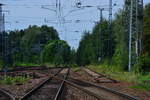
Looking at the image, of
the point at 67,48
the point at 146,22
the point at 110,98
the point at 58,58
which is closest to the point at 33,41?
the point at 67,48

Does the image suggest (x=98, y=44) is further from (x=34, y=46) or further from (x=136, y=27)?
(x=34, y=46)

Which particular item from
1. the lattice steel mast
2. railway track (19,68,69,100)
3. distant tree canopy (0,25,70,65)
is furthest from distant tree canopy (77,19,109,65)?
railway track (19,68,69,100)

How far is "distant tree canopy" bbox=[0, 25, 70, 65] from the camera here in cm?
7993

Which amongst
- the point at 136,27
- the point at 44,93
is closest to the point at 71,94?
the point at 44,93

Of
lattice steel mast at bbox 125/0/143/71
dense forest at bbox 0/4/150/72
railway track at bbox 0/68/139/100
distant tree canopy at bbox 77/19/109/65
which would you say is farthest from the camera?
distant tree canopy at bbox 77/19/109/65

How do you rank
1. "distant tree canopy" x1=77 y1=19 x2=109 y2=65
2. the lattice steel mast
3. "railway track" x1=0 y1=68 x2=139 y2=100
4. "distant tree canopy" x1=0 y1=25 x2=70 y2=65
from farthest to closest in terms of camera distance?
"distant tree canopy" x1=0 y1=25 x2=70 y2=65 → "distant tree canopy" x1=77 y1=19 x2=109 y2=65 → the lattice steel mast → "railway track" x1=0 y1=68 x2=139 y2=100

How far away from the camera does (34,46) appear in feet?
336

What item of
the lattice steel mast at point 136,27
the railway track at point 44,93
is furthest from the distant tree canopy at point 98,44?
the railway track at point 44,93

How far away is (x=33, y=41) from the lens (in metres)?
110

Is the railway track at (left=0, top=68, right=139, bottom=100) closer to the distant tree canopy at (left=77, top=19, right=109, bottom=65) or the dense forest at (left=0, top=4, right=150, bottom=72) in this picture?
the dense forest at (left=0, top=4, right=150, bottom=72)

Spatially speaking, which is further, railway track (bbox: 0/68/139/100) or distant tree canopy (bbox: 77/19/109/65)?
distant tree canopy (bbox: 77/19/109/65)

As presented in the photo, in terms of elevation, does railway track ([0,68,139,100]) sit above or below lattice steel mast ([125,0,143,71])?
below

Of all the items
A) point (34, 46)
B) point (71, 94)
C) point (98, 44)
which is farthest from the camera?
point (34, 46)

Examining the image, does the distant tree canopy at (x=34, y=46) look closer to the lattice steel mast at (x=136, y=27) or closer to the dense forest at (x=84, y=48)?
the dense forest at (x=84, y=48)
